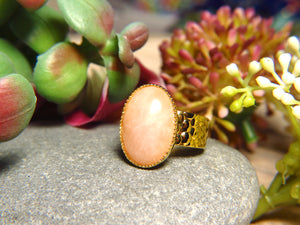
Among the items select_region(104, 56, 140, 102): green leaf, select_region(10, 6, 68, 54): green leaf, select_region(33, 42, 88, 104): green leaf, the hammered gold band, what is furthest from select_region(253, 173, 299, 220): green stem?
select_region(10, 6, 68, 54): green leaf

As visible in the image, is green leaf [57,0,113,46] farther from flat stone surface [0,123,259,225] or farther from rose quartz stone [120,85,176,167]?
flat stone surface [0,123,259,225]

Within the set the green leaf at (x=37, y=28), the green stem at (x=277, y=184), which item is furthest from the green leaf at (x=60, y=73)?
the green stem at (x=277, y=184)

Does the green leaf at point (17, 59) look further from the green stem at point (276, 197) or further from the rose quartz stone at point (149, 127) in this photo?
the green stem at point (276, 197)

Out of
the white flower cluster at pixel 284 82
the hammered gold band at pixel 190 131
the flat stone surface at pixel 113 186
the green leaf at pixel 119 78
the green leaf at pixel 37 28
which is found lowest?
the flat stone surface at pixel 113 186

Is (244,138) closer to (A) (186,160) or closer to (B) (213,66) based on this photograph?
(B) (213,66)

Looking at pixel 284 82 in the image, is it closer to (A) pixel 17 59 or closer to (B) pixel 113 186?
(B) pixel 113 186

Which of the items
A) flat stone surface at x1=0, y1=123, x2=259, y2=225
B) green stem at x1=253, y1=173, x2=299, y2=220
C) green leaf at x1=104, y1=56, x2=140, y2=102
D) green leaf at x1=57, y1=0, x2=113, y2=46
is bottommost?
green stem at x1=253, y1=173, x2=299, y2=220

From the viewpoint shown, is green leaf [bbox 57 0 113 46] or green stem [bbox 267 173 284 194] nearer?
green leaf [bbox 57 0 113 46]

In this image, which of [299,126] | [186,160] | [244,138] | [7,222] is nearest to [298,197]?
[299,126]
